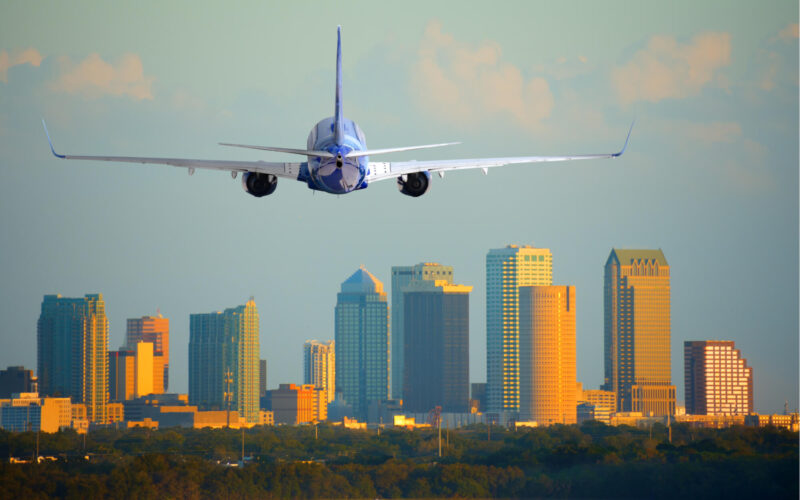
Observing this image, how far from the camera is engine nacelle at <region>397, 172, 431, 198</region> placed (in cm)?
7875

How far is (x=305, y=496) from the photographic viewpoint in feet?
525

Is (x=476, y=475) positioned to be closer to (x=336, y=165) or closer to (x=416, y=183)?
(x=416, y=183)

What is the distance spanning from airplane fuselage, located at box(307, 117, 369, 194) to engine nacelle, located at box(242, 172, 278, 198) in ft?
17.4

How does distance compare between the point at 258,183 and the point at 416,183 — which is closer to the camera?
the point at 258,183

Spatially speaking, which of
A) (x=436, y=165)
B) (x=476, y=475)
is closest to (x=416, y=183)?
(x=436, y=165)

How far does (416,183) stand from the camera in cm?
7881

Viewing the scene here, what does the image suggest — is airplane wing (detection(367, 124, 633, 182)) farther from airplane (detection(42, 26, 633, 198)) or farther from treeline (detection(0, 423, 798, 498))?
treeline (detection(0, 423, 798, 498))

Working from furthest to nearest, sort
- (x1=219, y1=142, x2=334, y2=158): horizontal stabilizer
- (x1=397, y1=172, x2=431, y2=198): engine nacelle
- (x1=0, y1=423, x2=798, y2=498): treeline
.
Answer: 1. (x1=0, y1=423, x2=798, y2=498): treeline
2. (x1=397, y1=172, x2=431, y2=198): engine nacelle
3. (x1=219, y1=142, x2=334, y2=158): horizontal stabilizer

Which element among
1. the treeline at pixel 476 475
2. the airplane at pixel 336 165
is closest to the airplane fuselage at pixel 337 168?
the airplane at pixel 336 165

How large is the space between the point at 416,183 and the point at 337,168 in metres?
8.60

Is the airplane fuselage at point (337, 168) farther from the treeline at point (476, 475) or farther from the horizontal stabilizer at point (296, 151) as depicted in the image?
the treeline at point (476, 475)

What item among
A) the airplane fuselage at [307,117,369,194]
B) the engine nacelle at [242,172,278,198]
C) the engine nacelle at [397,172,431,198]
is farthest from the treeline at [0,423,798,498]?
the airplane fuselage at [307,117,369,194]

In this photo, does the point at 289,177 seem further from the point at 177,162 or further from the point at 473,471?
the point at 473,471

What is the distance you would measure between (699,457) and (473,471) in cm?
2862
